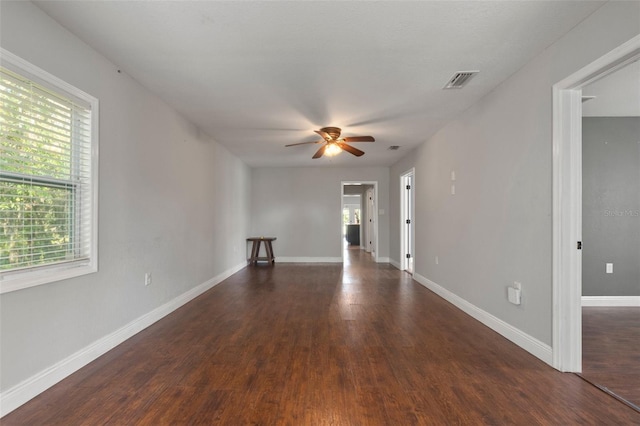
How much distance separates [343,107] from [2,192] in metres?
2.97

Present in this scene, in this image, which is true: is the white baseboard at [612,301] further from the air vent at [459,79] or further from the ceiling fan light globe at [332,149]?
the ceiling fan light globe at [332,149]

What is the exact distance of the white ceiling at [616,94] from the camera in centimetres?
282

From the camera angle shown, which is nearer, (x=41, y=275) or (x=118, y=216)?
(x=41, y=275)

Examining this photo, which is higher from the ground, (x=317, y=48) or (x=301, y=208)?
(x=317, y=48)

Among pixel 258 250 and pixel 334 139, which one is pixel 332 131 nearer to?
pixel 334 139

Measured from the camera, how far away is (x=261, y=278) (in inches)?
229

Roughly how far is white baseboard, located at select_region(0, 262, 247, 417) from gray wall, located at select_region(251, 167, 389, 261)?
14.4 feet

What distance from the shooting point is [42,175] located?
2.06 metres

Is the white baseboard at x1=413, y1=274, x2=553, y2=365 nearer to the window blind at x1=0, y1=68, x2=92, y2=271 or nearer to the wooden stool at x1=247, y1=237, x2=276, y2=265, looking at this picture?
the window blind at x1=0, y1=68, x2=92, y2=271

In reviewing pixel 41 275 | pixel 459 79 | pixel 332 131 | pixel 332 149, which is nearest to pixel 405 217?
pixel 332 149

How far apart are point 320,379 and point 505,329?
1855 mm

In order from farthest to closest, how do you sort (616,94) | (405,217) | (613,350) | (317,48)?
1. (405,217)
2. (616,94)
3. (613,350)
4. (317,48)

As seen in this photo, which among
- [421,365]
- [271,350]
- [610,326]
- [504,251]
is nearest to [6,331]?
[271,350]

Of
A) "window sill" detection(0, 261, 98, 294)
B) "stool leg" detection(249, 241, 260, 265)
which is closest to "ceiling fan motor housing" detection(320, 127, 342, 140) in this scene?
"window sill" detection(0, 261, 98, 294)
